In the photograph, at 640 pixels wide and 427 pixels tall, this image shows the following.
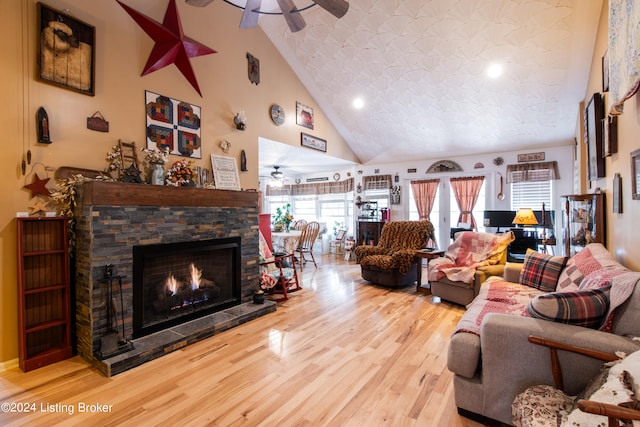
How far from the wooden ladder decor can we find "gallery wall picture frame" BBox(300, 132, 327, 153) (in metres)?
2.78

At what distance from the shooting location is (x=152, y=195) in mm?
2797

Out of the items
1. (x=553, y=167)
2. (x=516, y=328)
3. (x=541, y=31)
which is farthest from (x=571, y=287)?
(x=553, y=167)

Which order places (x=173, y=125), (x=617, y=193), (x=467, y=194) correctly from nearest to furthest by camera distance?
1. (x=617, y=193)
2. (x=173, y=125)
3. (x=467, y=194)

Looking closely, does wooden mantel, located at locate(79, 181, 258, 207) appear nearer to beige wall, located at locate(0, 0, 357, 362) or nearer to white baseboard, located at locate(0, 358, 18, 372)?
beige wall, located at locate(0, 0, 357, 362)

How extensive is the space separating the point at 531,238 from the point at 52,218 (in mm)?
6210

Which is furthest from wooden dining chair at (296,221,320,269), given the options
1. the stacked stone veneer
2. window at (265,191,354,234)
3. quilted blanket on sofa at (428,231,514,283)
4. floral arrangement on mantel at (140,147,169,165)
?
floral arrangement on mantel at (140,147,169,165)

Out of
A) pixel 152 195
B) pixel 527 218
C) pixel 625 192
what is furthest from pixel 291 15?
pixel 527 218

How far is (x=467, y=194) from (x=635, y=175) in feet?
14.4

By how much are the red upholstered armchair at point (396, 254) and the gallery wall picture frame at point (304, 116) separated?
2.28 meters

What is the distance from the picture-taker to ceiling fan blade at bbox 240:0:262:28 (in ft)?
8.95

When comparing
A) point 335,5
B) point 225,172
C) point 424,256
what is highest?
point 335,5

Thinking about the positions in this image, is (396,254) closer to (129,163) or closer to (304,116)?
(304,116)

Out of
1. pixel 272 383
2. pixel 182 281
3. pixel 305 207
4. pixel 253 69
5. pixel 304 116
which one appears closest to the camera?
pixel 272 383

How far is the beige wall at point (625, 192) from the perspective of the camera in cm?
194
